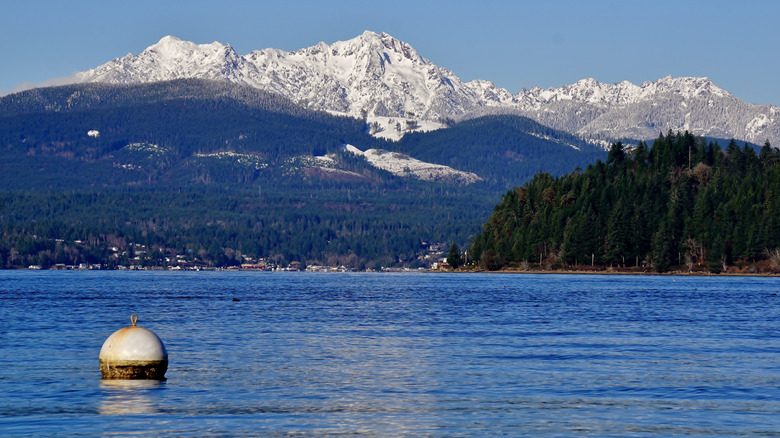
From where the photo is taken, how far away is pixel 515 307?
13475 cm

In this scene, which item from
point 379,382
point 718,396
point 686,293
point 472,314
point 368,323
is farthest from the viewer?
point 686,293

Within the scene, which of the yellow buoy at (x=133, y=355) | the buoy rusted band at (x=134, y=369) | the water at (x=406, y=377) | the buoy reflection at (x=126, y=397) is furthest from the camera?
the buoy rusted band at (x=134, y=369)

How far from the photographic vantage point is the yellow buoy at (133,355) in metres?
56.8

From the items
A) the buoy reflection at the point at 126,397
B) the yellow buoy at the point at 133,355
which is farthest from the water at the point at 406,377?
the yellow buoy at the point at 133,355

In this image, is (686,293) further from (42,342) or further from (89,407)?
(89,407)

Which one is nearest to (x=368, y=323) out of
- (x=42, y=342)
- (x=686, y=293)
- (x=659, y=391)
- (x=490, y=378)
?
(x=42, y=342)

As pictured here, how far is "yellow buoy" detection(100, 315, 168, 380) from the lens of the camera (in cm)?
5683

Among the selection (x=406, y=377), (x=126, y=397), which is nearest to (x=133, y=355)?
(x=126, y=397)

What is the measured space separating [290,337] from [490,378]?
2910 centimetres

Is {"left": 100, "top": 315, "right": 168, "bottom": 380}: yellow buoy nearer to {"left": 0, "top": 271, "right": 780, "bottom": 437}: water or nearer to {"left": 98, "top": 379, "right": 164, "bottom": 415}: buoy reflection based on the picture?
{"left": 98, "top": 379, "right": 164, "bottom": 415}: buoy reflection

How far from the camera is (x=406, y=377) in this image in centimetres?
6203

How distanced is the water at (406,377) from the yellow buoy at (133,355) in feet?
3.12

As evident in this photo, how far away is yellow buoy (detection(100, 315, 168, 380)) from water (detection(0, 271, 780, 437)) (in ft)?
3.12

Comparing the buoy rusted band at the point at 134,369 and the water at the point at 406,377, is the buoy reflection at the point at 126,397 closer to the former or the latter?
the water at the point at 406,377
